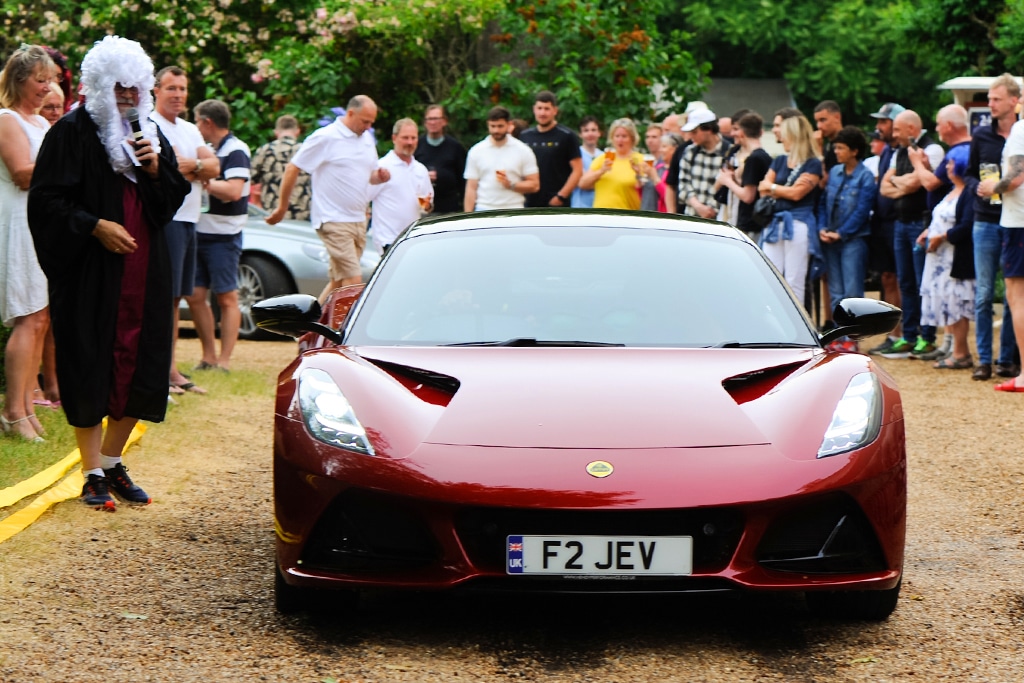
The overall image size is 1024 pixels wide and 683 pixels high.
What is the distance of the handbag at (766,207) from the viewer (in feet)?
42.1

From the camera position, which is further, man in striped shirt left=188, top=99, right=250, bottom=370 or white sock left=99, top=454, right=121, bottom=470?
man in striped shirt left=188, top=99, right=250, bottom=370

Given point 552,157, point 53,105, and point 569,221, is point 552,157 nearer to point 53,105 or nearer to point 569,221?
point 53,105

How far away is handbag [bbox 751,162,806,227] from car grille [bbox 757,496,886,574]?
8.53 meters

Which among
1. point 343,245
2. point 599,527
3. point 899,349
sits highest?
point 599,527

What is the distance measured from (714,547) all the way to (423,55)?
16425mm

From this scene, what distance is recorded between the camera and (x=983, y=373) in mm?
11508

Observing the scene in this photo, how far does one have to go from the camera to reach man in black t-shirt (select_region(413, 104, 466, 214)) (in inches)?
571

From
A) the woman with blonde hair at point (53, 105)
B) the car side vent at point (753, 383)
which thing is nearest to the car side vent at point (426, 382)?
the car side vent at point (753, 383)

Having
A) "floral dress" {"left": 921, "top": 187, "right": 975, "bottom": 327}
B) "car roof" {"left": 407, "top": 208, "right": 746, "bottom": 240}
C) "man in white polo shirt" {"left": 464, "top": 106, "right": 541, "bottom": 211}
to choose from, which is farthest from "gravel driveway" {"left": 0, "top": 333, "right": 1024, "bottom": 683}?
"man in white polo shirt" {"left": 464, "top": 106, "right": 541, "bottom": 211}

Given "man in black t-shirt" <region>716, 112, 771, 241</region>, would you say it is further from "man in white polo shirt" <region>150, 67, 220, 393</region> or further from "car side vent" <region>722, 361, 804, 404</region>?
"car side vent" <region>722, 361, 804, 404</region>

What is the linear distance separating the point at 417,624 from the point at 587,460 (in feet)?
2.76

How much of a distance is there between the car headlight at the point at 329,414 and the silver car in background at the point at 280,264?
9.28 meters

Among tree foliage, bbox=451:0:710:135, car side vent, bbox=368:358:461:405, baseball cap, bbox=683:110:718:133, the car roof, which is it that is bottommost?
car side vent, bbox=368:358:461:405

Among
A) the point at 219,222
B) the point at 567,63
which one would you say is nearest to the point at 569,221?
the point at 219,222
